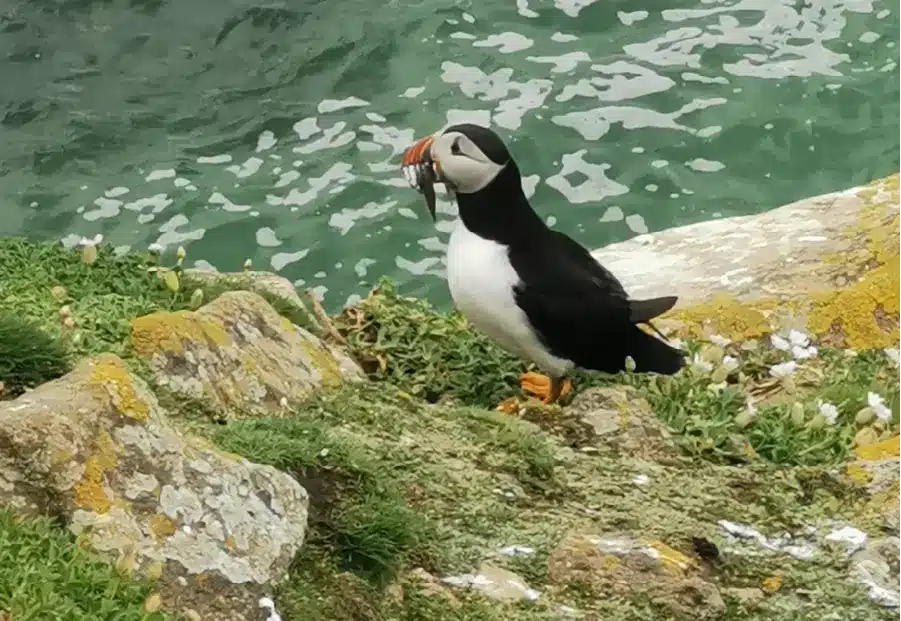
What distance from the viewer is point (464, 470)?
4355 millimetres

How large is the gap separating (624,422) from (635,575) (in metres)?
1.37

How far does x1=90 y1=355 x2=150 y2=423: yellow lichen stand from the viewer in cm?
342

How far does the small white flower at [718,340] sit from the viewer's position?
6980 millimetres

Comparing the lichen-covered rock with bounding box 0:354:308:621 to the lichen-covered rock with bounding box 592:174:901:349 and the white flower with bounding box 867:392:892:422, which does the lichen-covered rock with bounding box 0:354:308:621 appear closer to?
the white flower with bounding box 867:392:892:422

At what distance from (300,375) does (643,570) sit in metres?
1.67

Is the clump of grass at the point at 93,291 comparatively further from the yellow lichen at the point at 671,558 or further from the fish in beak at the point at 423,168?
the yellow lichen at the point at 671,558

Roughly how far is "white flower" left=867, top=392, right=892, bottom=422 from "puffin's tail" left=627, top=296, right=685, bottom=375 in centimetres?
90

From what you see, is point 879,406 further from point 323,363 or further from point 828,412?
point 323,363

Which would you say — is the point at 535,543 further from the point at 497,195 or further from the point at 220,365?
the point at 497,195

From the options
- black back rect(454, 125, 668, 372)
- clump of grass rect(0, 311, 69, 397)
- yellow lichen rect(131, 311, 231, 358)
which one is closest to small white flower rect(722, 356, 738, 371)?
black back rect(454, 125, 668, 372)

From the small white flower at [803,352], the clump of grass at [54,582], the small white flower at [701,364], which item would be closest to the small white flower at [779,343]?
the small white flower at [803,352]

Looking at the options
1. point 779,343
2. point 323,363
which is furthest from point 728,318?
point 323,363

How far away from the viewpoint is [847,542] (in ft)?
14.0

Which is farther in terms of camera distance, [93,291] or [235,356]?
[93,291]
